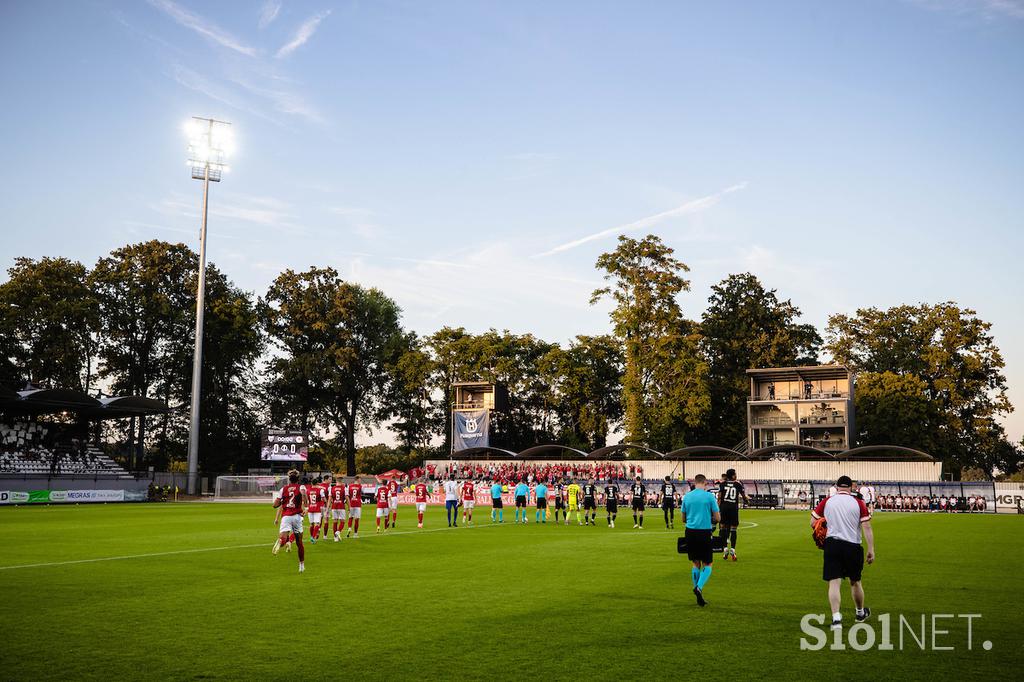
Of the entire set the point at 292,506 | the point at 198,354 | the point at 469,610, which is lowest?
the point at 469,610

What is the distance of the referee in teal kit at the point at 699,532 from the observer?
1311cm

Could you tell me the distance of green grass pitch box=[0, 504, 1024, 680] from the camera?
916cm

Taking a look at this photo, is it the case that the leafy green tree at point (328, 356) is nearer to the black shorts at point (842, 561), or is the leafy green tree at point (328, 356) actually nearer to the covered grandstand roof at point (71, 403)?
the covered grandstand roof at point (71, 403)

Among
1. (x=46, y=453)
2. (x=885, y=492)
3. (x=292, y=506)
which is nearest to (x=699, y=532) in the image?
(x=292, y=506)

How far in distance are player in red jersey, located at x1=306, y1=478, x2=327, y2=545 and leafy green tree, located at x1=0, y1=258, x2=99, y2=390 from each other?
5577 centimetres

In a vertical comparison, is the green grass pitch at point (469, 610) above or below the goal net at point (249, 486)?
above

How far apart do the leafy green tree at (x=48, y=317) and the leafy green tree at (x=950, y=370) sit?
70656 mm

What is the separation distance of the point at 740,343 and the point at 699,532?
75349 mm

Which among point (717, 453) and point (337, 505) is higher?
point (717, 453)

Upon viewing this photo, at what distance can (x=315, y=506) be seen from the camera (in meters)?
24.0

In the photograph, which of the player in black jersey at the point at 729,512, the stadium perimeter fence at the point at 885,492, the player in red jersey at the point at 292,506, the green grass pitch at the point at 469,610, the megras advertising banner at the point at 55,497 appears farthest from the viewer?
the megras advertising banner at the point at 55,497

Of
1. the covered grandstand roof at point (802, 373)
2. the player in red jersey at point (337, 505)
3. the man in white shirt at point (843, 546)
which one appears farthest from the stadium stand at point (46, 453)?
the man in white shirt at point (843, 546)

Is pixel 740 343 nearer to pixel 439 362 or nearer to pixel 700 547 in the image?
pixel 439 362

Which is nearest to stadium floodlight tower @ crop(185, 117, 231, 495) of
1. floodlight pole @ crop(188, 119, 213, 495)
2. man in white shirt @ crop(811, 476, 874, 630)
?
floodlight pole @ crop(188, 119, 213, 495)
